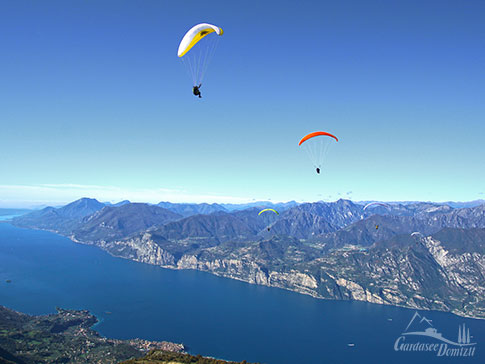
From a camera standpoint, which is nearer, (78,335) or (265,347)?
(78,335)

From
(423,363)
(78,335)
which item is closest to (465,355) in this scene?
(423,363)

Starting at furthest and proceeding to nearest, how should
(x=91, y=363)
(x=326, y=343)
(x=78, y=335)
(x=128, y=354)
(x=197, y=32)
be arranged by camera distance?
(x=326, y=343)
(x=78, y=335)
(x=128, y=354)
(x=91, y=363)
(x=197, y=32)

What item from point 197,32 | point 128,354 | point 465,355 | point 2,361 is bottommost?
point 465,355

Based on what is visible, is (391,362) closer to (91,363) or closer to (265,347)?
(265,347)

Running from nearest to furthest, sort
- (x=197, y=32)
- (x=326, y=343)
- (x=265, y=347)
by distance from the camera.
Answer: (x=197, y=32), (x=265, y=347), (x=326, y=343)

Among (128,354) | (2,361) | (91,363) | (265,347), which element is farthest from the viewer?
(265,347)

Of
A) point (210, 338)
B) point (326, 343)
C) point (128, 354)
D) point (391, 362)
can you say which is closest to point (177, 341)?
point (210, 338)

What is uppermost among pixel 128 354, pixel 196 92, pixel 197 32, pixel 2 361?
pixel 197 32

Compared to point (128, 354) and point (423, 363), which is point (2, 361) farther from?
point (423, 363)

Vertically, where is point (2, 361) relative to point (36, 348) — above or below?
above
